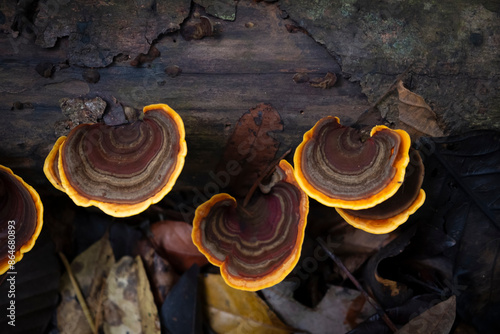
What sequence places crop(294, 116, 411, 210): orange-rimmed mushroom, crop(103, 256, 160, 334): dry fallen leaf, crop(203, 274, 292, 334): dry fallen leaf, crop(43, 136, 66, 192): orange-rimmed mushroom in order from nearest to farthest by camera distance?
crop(294, 116, 411, 210): orange-rimmed mushroom → crop(43, 136, 66, 192): orange-rimmed mushroom → crop(203, 274, 292, 334): dry fallen leaf → crop(103, 256, 160, 334): dry fallen leaf

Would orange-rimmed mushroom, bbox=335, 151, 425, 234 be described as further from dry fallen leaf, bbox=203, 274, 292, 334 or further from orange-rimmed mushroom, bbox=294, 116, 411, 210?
dry fallen leaf, bbox=203, 274, 292, 334

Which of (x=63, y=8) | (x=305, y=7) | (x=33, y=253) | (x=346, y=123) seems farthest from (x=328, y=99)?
(x=33, y=253)

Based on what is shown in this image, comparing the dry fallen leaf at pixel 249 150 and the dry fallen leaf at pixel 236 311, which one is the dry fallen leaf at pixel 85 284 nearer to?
the dry fallen leaf at pixel 236 311

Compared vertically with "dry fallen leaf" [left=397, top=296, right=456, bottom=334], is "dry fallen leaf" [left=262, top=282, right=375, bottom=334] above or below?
below

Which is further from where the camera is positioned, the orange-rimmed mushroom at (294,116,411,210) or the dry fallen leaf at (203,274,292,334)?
the dry fallen leaf at (203,274,292,334)

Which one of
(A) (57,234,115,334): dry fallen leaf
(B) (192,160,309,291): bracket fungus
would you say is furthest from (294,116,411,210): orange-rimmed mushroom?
(A) (57,234,115,334): dry fallen leaf

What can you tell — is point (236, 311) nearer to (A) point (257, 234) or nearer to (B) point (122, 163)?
(A) point (257, 234)

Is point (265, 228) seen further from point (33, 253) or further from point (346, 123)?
point (33, 253)

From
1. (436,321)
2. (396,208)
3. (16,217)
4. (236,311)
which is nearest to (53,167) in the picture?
(16,217)
